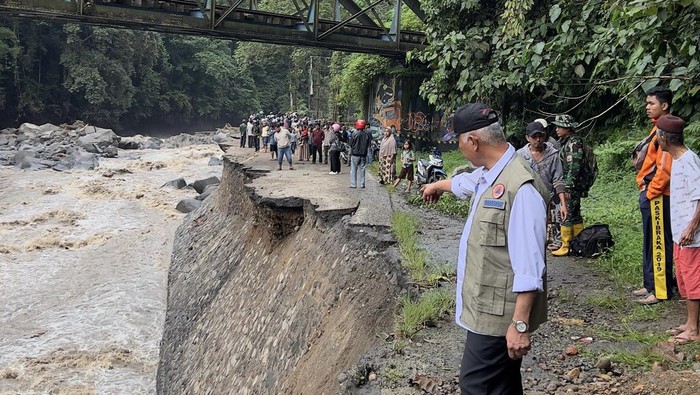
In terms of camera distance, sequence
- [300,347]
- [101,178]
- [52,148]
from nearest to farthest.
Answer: [300,347], [101,178], [52,148]

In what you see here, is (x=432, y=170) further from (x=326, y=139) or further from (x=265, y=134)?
(x=265, y=134)

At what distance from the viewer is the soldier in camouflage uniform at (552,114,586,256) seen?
6.46 metres

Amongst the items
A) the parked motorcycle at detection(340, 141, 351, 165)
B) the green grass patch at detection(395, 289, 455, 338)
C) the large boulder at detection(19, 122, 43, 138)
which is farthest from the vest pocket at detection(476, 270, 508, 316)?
the large boulder at detection(19, 122, 43, 138)

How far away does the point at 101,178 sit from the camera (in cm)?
2516

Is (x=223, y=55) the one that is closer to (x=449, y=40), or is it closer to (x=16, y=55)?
(x=16, y=55)

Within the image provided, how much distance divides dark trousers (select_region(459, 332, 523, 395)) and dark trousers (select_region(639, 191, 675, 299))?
9.23 feet

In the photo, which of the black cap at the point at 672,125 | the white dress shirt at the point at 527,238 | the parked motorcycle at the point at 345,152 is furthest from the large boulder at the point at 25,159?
the white dress shirt at the point at 527,238

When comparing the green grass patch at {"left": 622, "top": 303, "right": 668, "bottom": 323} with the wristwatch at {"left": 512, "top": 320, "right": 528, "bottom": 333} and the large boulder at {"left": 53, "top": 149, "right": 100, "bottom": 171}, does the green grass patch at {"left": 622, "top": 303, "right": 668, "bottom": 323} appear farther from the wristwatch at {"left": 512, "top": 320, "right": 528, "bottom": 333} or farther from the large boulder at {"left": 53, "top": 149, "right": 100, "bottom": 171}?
the large boulder at {"left": 53, "top": 149, "right": 100, "bottom": 171}

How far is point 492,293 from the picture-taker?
8.93 feet

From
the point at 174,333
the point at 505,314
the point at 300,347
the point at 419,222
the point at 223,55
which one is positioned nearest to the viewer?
the point at 505,314

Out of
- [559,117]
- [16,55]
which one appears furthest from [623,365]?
[16,55]

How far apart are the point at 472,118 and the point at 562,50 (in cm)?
427

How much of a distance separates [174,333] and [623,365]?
7658mm

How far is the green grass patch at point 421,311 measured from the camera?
186 inches
